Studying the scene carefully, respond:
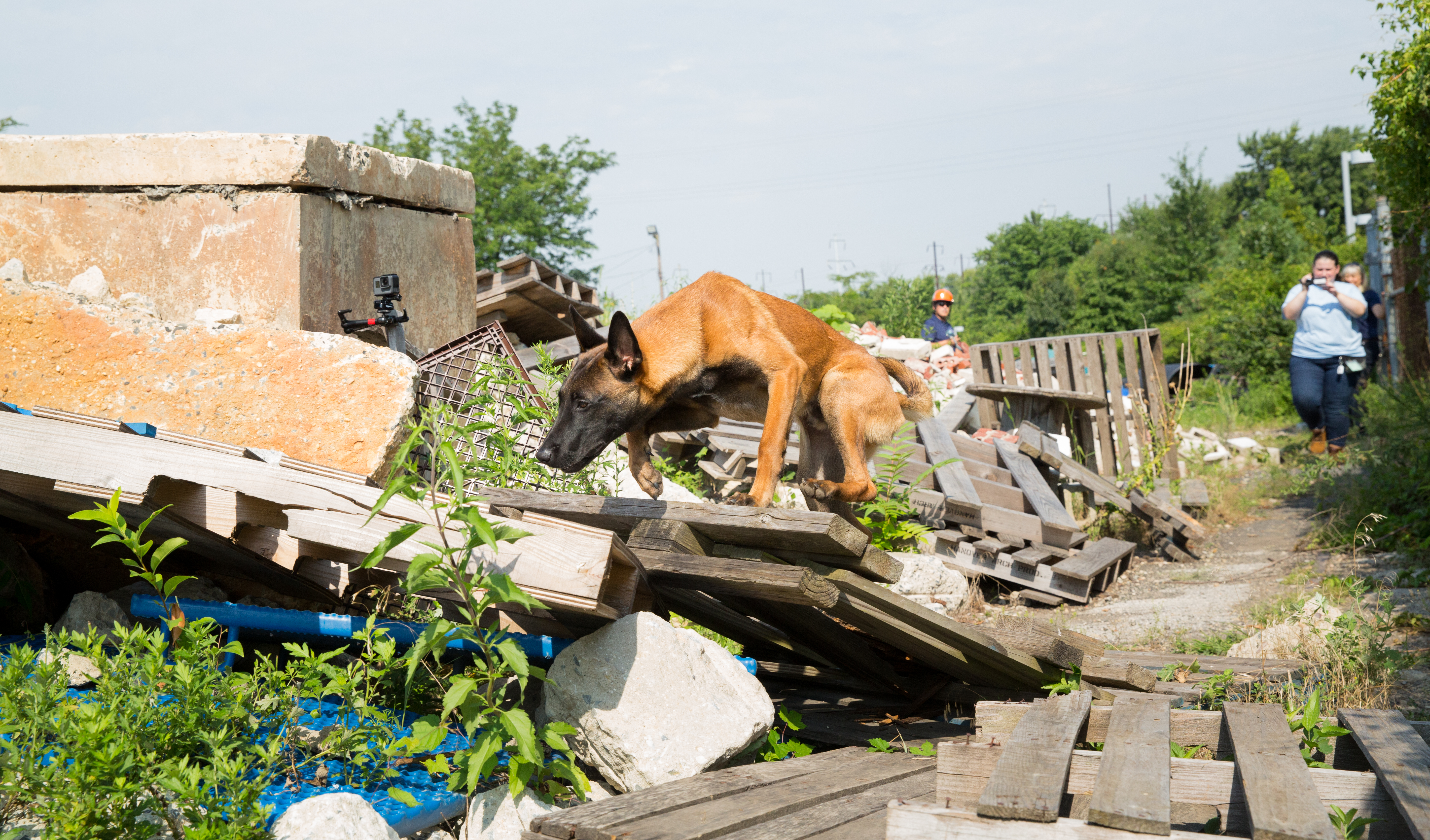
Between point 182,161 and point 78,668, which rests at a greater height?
point 182,161

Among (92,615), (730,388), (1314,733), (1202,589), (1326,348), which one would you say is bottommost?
(1202,589)

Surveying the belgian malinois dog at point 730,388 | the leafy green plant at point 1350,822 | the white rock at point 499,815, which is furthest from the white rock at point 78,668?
the leafy green plant at point 1350,822

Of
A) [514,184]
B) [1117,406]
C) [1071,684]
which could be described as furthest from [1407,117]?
[514,184]

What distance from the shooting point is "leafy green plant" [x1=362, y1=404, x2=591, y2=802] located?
8.20ft

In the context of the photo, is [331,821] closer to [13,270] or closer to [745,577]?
[745,577]

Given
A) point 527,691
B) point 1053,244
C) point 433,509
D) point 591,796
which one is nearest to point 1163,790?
point 591,796

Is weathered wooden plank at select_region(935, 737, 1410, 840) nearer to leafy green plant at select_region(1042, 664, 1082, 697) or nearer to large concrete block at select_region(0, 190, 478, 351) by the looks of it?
leafy green plant at select_region(1042, 664, 1082, 697)

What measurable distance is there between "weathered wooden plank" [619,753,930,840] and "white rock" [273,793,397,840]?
0.65 m

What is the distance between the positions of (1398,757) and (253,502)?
348 centimetres

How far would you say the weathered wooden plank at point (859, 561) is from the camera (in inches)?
127

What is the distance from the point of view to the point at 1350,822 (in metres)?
2.45

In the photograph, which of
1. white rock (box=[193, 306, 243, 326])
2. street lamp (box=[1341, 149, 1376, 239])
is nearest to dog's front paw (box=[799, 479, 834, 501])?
white rock (box=[193, 306, 243, 326])

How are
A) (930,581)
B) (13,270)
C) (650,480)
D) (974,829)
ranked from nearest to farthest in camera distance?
(974,829) → (650,480) → (13,270) → (930,581)

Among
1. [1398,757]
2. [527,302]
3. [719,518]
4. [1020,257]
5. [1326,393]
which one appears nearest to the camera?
[1398,757]
